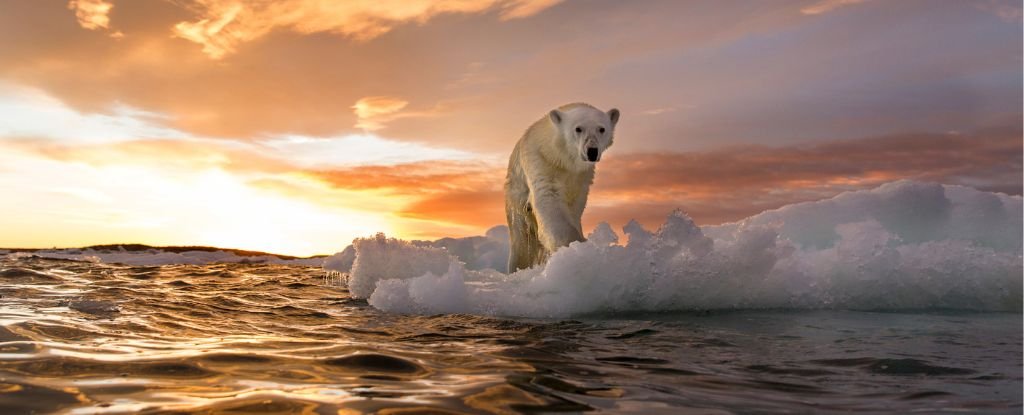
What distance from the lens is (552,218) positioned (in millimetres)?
8109

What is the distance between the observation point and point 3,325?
181 inches

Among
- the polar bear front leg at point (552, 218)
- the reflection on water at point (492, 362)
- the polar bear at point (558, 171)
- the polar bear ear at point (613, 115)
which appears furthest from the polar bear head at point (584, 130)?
the reflection on water at point (492, 362)

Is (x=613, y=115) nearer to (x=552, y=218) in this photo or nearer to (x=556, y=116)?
(x=556, y=116)

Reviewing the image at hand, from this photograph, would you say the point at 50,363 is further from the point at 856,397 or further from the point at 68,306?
the point at 856,397

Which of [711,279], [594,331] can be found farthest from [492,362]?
[711,279]

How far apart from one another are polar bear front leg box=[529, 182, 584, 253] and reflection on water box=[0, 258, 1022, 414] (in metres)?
1.91

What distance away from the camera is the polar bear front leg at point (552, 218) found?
794cm

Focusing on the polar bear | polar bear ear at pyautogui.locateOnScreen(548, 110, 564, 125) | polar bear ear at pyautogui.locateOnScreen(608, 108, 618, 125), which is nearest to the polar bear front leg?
the polar bear

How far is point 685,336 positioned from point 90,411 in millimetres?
3847

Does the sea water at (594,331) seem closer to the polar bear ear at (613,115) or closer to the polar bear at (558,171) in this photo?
the polar bear at (558,171)

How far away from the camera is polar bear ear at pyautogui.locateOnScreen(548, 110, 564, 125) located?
8315 millimetres

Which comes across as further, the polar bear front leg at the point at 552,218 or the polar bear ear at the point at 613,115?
the polar bear ear at the point at 613,115

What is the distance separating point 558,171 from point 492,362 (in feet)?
16.0

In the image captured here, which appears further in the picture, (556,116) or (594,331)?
(556,116)
